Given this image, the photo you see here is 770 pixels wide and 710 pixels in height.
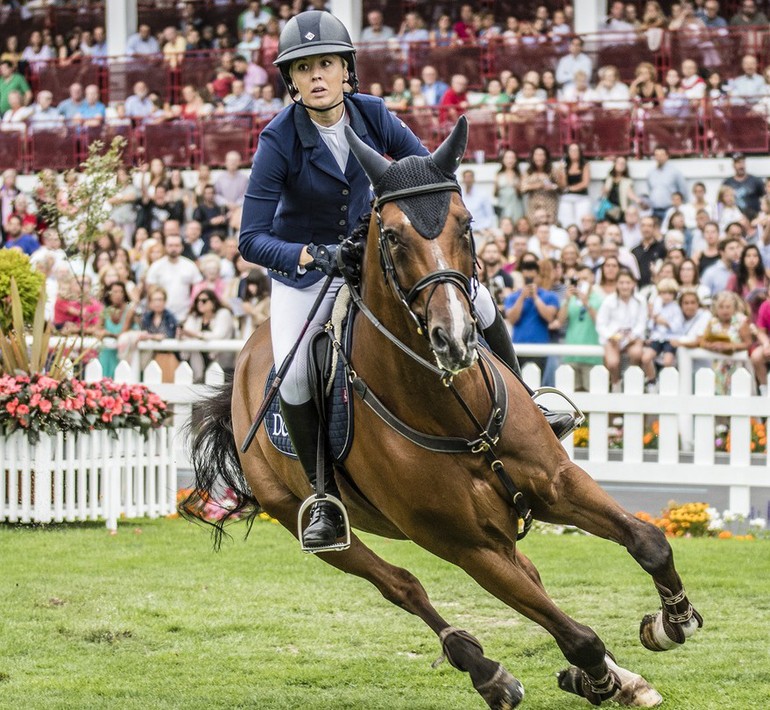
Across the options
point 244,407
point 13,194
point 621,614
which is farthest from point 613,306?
point 13,194

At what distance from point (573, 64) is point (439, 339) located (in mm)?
17665

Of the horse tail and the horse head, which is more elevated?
the horse head

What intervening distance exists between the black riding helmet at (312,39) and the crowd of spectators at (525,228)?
731 centimetres

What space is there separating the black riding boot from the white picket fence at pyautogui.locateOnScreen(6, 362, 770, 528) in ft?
16.8

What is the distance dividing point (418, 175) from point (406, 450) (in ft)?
3.97

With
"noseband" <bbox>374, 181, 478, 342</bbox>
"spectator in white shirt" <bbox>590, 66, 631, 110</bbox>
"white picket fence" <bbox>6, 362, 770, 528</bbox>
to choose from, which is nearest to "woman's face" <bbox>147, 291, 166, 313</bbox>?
"white picket fence" <bbox>6, 362, 770, 528</bbox>

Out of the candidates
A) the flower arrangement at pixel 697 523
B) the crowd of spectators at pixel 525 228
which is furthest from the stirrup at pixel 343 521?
the crowd of spectators at pixel 525 228

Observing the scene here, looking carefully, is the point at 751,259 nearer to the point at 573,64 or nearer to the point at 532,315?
the point at 532,315

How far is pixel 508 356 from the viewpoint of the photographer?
22.0ft

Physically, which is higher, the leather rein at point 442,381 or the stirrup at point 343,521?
the leather rein at point 442,381

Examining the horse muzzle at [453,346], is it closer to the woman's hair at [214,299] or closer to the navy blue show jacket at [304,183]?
the navy blue show jacket at [304,183]

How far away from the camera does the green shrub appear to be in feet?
39.9

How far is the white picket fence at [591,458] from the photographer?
11641 millimetres

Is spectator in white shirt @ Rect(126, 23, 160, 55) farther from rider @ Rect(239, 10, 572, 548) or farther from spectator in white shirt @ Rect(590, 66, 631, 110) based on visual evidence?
rider @ Rect(239, 10, 572, 548)
